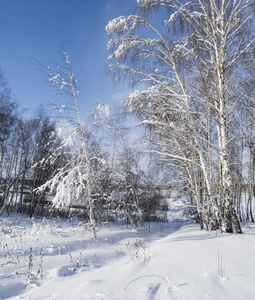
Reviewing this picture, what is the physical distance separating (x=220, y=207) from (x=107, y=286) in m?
5.68

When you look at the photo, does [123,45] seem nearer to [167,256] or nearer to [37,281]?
[167,256]

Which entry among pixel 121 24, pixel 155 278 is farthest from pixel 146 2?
pixel 155 278

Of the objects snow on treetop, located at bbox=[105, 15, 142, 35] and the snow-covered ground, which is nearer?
the snow-covered ground

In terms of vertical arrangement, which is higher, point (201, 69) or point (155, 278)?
point (201, 69)

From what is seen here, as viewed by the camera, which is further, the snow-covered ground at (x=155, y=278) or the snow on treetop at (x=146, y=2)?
the snow on treetop at (x=146, y=2)

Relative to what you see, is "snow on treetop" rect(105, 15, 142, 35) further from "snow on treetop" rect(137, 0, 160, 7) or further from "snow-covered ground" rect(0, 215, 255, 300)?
"snow-covered ground" rect(0, 215, 255, 300)

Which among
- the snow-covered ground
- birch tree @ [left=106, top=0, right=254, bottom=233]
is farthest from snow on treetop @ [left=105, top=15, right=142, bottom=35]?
the snow-covered ground

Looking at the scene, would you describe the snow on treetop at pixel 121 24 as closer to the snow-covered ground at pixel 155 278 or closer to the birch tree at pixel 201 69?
the birch tree at pixel 201 69

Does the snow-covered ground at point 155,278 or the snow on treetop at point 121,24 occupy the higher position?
the snow on treetop at point 121,24

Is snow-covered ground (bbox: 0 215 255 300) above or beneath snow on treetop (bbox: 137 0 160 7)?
beneath

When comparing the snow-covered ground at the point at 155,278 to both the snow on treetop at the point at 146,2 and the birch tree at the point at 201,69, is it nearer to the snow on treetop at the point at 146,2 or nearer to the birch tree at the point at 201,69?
the birch tree at the point at 201,69

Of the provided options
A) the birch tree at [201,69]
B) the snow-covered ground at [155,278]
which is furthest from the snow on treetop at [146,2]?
the snow-covered ground at [155,278]

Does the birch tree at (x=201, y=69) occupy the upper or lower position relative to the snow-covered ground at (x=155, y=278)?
upper

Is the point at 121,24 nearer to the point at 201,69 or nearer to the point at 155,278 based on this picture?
the point at 201,69
